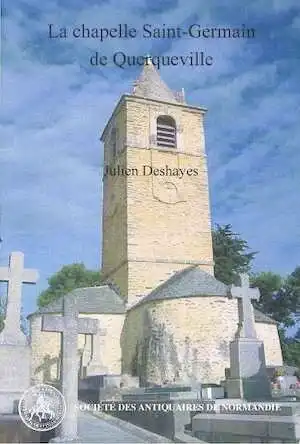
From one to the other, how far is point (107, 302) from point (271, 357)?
23.7 feet

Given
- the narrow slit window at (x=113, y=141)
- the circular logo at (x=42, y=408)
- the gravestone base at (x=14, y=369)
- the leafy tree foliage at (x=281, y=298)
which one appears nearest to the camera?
the circular logo at (x=42, y=408)

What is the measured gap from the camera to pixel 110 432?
6129 millimetres

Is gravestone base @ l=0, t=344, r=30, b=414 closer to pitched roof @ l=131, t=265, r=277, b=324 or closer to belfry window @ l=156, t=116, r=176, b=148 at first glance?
pitched roof @ l=131, t=265, r=277, b=324

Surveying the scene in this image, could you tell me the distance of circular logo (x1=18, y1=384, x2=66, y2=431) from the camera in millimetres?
4910

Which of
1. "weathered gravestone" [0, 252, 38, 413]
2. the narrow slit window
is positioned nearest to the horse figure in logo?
"weathered gravestone" [0, 252, 38, 413]

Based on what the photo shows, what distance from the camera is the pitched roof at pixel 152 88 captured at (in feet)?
80.5

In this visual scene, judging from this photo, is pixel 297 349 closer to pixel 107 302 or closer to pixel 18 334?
pixel 107 302

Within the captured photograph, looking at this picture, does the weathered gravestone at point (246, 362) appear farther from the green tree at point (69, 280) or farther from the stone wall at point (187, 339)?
the green tree at point (69, 280)

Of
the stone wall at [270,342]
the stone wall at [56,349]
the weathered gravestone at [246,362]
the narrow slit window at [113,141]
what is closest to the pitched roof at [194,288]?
the stone wall at [270,342]

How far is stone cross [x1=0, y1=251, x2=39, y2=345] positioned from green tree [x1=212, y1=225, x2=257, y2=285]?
2334 cm

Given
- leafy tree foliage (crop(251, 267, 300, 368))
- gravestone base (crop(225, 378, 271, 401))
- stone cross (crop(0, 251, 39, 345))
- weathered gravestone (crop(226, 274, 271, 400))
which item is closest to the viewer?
stone cross (crop(0, 251, 39, 345))

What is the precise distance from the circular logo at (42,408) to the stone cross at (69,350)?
11 centimetres

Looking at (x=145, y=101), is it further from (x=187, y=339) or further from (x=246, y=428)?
(x=246, y=428)

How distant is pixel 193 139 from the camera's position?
2397 centimetres
